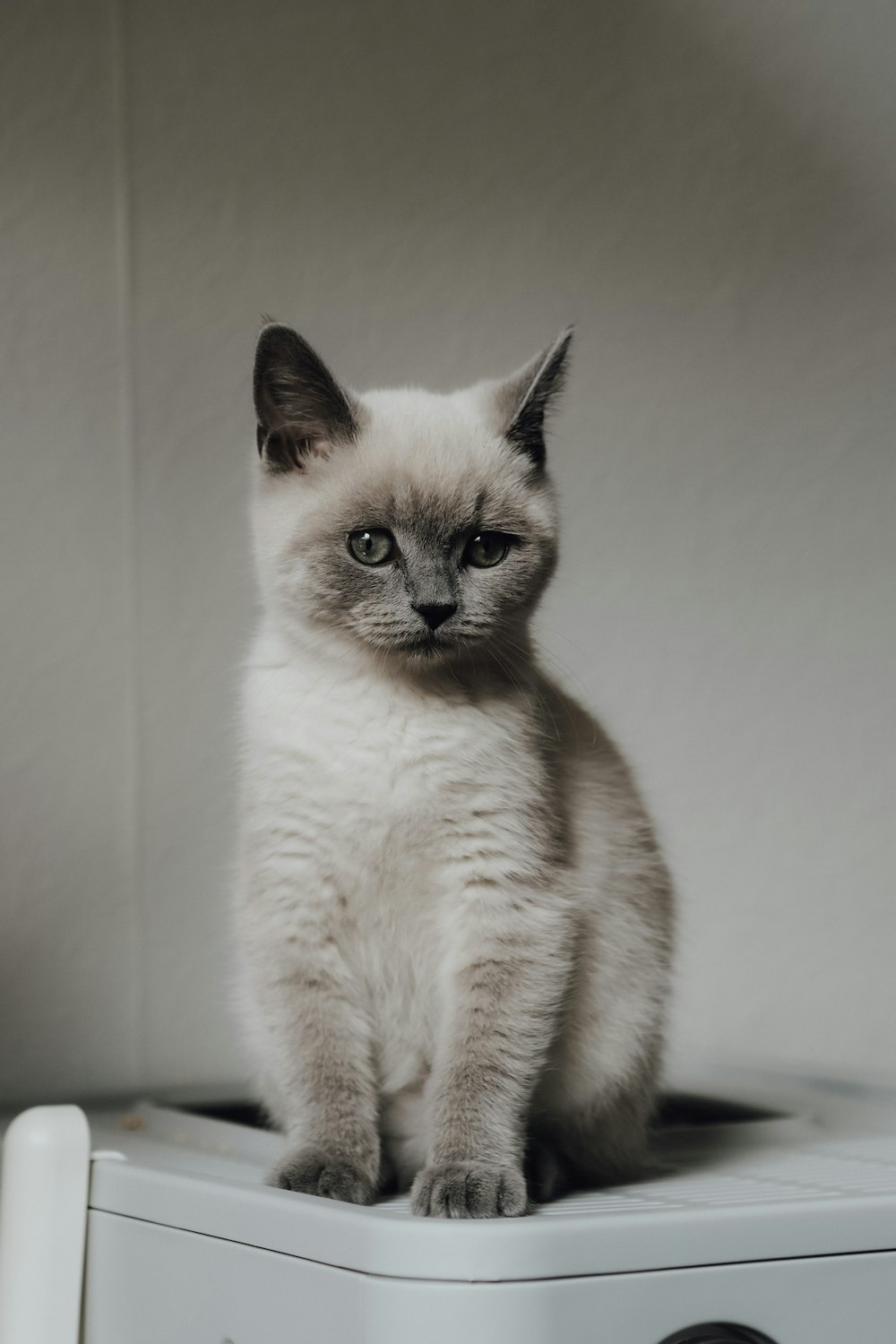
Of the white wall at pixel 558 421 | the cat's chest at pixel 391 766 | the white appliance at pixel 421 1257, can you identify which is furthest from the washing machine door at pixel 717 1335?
the white wall at pixel 558 421

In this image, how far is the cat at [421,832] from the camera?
3.08 feet

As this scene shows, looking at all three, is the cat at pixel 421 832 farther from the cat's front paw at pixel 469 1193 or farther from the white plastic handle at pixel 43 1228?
the white plastic handle at pixel 43 1228

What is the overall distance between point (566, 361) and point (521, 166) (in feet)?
2.78

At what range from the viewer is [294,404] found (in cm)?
101

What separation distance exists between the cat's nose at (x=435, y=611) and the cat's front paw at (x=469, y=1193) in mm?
359

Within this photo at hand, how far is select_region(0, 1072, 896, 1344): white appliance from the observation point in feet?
2.30

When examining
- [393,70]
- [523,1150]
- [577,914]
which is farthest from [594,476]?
[523,1150]

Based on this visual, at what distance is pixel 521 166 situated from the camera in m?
1.77

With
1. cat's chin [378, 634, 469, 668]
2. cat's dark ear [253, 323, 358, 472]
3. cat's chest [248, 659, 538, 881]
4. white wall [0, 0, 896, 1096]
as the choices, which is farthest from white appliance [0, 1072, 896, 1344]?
white wall [0, 0, 896, 1096]

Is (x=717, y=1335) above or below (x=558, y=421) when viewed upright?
below

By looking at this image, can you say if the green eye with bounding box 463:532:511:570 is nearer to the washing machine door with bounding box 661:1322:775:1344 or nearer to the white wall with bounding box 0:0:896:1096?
the washing machine door with bounding box 661:1322:775:1344

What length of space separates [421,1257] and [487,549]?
50 cm

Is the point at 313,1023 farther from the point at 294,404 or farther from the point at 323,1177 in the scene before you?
the point at 294,404

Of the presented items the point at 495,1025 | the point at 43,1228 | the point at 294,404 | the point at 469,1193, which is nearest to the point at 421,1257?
the point at 469,1193
